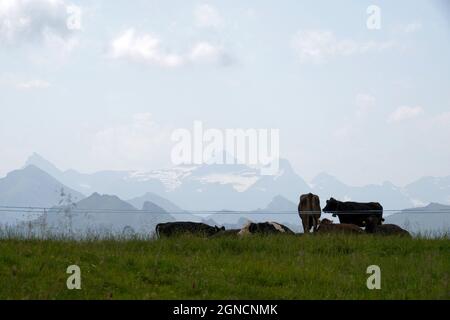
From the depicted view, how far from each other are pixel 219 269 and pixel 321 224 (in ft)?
33.1

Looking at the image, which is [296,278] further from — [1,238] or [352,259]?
[1,238]

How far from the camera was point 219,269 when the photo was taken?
11.0 meters

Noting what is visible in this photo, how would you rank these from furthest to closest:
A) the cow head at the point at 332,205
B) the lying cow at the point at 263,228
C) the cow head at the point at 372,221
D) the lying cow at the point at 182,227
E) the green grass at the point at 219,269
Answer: the cow head at the point at 332,205, the cow head at the point at 372,221, the lying cow at the point at 182,227, the lying cow at the point at 263,228, the green grass at the point at 219,269

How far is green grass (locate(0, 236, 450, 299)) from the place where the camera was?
951cm

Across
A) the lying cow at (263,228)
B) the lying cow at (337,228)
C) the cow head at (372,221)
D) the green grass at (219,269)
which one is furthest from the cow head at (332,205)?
the green grass at (219,269)

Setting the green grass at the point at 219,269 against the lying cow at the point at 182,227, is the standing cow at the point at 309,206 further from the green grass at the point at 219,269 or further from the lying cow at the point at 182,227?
the green grass at the point at 219,269

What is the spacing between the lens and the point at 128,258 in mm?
11398

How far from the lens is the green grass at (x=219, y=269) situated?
374 inches

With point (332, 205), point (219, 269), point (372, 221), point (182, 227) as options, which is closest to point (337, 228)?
point (182, 227)

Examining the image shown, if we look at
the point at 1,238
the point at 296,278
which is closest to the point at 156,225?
the point at 1,238

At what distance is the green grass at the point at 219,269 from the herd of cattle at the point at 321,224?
415 cm

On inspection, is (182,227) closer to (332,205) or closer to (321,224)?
(321,224)

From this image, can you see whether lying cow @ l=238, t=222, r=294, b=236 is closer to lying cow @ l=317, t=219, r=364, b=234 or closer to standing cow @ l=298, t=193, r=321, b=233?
lying cow @ l=317, t=219, r=364, b=234
